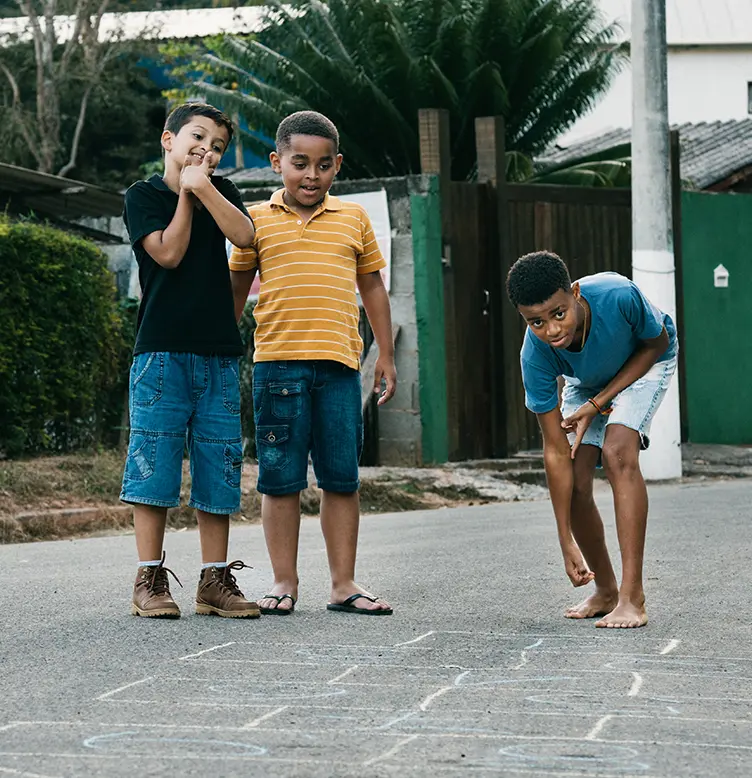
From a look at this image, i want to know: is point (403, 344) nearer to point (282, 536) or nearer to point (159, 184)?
point (282, 536)

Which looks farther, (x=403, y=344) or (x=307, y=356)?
(x=403, y=344)

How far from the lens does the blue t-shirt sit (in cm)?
550

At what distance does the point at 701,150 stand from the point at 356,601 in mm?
17936

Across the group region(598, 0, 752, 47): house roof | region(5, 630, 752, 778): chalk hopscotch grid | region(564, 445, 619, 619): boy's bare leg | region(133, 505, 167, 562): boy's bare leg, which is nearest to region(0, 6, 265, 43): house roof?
region(598, 0, 752, 47): house roof

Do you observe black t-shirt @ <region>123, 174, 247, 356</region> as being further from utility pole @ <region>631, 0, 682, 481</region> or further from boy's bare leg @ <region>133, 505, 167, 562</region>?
utility pole @ <region>631, 0, 682, 481</region>

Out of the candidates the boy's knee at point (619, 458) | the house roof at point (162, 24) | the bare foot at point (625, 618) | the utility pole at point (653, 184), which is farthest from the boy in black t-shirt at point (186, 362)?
the house roof at point (162, 24)

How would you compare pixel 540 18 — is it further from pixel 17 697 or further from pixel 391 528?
pixel 17 697

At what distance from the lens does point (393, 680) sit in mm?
4496

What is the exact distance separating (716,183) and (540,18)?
3741 mm

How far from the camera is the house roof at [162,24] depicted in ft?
105

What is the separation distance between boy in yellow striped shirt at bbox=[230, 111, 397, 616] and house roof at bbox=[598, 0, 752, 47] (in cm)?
3182

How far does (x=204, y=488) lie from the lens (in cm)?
576

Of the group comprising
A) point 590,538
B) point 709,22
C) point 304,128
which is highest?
point 709,22

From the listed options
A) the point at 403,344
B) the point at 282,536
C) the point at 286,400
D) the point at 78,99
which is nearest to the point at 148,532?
the point at 282,536
